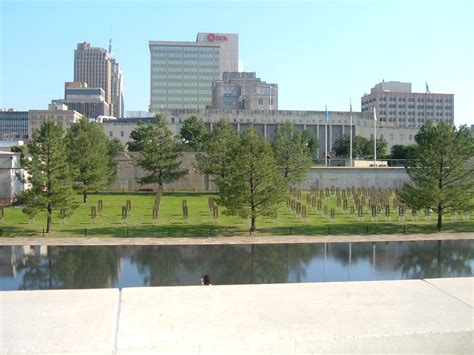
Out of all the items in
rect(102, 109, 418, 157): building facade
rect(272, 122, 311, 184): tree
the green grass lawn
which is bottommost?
the green grass lawn

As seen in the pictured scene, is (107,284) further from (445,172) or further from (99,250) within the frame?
(445,172)

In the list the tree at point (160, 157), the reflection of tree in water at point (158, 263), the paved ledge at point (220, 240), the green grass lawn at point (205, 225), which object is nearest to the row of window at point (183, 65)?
the tree at point (160, 157)

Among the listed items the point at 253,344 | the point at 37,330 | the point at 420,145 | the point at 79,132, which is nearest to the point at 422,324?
the point at 253,344

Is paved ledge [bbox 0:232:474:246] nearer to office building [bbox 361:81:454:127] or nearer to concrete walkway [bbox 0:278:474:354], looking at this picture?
concrete walkway [bbox 0:278:474:354]

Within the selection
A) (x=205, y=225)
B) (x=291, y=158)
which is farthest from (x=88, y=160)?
(x=291, y=158)

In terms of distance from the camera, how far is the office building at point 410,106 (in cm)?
18062

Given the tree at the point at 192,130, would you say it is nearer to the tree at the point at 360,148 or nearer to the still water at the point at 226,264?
the tree at the point at 360,148

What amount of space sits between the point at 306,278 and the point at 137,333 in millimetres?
15811

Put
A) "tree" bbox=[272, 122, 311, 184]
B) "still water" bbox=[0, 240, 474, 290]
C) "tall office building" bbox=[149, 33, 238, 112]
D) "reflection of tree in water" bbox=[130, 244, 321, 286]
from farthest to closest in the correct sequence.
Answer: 1. "tall office building" bbox=[149, 33, 238, 112]
2. "tree" bbox=[272, 122, 311, 184]
3. "reflection of tree in water" bbox=[130, 244, 321, 286]
4. "still water" bbox=[0, 240, 474, 290]

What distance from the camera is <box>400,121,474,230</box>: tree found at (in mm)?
33625

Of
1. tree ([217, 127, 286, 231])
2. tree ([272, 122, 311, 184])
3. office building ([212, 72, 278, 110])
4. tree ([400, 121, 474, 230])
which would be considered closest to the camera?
tree ([217, 127, 286, 231])

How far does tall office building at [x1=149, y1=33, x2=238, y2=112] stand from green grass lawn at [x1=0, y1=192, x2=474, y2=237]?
13975cm

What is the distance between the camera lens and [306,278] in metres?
19.6

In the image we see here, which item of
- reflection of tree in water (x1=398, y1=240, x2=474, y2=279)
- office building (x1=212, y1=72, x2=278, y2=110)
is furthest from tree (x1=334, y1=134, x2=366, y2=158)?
reflection of tree in water (x1=398, y1=240, x2=474, y2=279)
